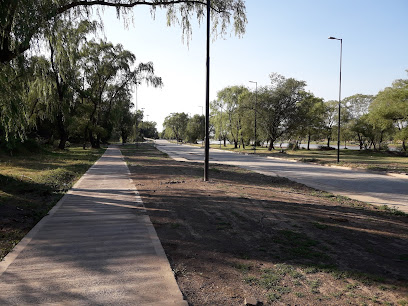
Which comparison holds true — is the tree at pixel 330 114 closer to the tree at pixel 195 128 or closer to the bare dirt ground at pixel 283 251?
the tree at pixel 195 128

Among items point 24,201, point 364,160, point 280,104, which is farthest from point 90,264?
point 280,104

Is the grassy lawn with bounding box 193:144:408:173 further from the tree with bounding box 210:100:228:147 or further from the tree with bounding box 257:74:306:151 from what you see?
the tree with bounding box 210:100:228:147

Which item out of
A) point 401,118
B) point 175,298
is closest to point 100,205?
point 175,298

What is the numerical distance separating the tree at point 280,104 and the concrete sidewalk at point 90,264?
44.0 meters

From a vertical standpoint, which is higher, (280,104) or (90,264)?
(280,104)

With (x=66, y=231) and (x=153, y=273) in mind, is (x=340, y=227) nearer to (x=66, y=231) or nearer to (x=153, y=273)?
(x=153, y=273)

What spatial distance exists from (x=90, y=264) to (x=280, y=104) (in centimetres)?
4744

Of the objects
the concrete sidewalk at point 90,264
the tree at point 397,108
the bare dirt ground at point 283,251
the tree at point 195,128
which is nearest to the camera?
the concrete sidewalk at point 90,264

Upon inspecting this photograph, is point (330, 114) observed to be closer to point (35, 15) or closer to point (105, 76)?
point (105, 76)

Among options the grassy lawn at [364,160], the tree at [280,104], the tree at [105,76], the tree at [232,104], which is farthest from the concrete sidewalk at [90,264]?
the tree at [232,104]

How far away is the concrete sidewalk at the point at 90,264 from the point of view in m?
3.27

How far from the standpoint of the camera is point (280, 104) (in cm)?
4859

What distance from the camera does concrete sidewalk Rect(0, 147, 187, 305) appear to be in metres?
3.27

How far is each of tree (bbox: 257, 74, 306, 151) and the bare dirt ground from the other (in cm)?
4107
